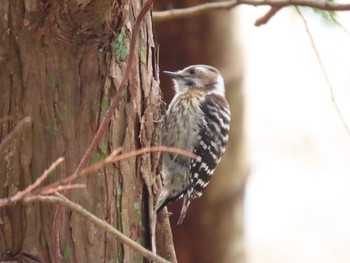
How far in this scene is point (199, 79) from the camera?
14.1 feet

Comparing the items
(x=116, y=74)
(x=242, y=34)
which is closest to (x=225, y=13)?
(x=242, y=34)

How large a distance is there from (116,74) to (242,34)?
192cm

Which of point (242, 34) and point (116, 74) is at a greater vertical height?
point (242, 34)

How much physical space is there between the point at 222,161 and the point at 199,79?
0.45 m

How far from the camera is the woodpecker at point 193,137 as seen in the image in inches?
157

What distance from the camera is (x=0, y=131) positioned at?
7.88 ft

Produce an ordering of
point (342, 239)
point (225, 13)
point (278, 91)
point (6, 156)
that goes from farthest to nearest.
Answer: point (278, 91), point (342, 239), point (225, 13), point (6, 156)

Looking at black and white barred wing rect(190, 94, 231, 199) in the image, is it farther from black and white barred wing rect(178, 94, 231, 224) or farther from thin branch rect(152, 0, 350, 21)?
Result: thin branch rect(152, 0, 350, 21)

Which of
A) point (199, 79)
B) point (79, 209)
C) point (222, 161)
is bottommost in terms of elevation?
point (79, 209)

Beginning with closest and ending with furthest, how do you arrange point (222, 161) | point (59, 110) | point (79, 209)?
point (79, 209) → point (59, 110) → point (222, 161)

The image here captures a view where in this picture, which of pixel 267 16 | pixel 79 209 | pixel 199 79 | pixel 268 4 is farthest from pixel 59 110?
pixel 199 79

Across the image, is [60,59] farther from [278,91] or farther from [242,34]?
[278,91]

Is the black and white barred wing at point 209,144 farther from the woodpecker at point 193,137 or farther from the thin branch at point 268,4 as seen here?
the thin branch at point 268,4

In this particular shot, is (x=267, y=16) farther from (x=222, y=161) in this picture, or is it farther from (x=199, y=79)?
(x=222, y=161)
